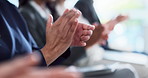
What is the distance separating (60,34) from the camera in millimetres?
1090


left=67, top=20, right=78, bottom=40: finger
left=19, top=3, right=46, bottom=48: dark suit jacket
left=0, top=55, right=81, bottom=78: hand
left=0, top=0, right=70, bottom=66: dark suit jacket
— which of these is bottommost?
left=19, top=3, right=46, bottom=48: dark suit jacket

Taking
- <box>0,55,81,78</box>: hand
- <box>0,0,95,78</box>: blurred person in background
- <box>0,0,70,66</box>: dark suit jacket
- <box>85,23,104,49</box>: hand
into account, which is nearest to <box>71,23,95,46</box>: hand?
<box>0,0,95,78</box>: blurred person in background

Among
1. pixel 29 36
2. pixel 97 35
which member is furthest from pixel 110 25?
pixel 29 36

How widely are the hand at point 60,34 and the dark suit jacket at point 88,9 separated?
67cm

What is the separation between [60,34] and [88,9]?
0.71m

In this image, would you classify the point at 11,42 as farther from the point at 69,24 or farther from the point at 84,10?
the point at 84,10

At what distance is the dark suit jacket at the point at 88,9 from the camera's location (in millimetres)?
1733

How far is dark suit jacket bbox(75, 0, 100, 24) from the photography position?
1.73 meters

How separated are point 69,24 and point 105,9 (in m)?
0.77

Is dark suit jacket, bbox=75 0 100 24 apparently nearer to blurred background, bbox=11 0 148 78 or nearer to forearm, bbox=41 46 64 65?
blurred background, bbox=11 0 148 78

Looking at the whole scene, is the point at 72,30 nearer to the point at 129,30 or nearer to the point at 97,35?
the point at 97,35

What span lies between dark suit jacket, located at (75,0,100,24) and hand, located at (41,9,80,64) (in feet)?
2.18

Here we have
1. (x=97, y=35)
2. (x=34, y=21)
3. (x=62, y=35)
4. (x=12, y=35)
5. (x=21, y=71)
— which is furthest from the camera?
(x=34, y=21)

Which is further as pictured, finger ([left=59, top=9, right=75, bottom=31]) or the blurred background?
the blurred background
